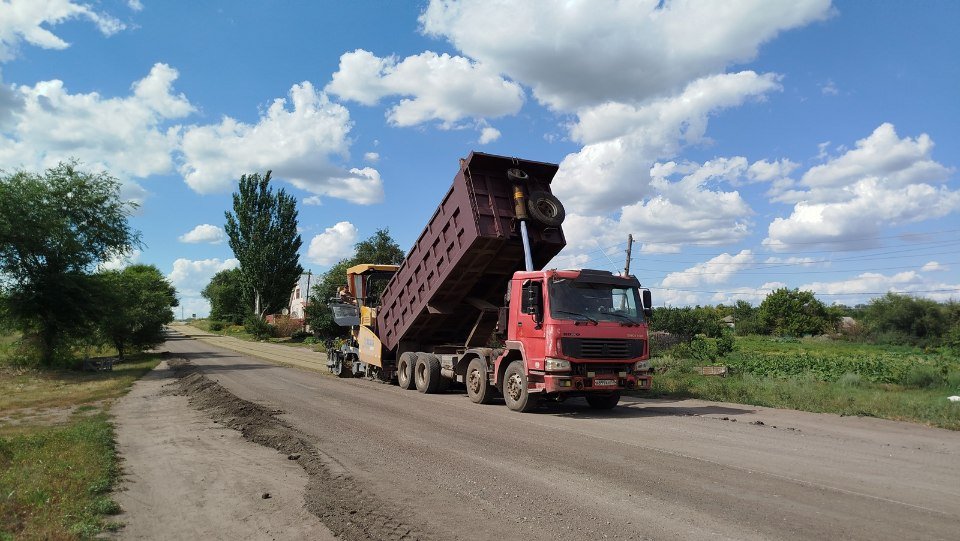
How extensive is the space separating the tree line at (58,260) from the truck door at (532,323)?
20.3m

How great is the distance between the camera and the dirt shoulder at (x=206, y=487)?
4898mm

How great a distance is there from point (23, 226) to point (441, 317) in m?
17.6

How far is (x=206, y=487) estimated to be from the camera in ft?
20.3

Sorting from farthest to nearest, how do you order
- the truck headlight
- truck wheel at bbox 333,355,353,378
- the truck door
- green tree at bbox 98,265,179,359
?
1. green tree at bbox 98,265,179,359
2. truck wheel at bbox 333,355,353,378
3. the truck door
4. the truck headlight

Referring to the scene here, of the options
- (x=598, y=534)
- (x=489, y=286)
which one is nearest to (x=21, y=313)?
(x=489, y=286)

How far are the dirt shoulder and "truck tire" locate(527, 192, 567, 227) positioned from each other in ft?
22.9

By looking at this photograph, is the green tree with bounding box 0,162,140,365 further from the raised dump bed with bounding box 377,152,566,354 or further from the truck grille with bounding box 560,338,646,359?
the truck grille with bounding box 560,338,646,359

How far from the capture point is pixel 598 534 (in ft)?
15.3

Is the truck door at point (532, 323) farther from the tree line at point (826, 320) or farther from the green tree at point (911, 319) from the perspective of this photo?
the green tree at point (911, 319)

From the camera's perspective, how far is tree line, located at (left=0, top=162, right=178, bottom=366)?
876 inches

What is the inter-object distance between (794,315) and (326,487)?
7863cm

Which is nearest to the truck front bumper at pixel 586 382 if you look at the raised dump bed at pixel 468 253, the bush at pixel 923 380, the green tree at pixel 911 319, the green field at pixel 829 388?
the raised dump bed at pixel 468 253

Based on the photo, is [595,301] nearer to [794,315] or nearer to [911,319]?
[911,319]

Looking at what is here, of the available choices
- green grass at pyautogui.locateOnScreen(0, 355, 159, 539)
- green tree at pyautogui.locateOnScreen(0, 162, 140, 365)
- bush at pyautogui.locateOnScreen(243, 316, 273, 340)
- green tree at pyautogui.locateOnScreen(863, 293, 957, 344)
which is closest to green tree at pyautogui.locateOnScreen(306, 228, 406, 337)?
bush at pyautogui.locateOnScreen(243, 316, 273, 340)
